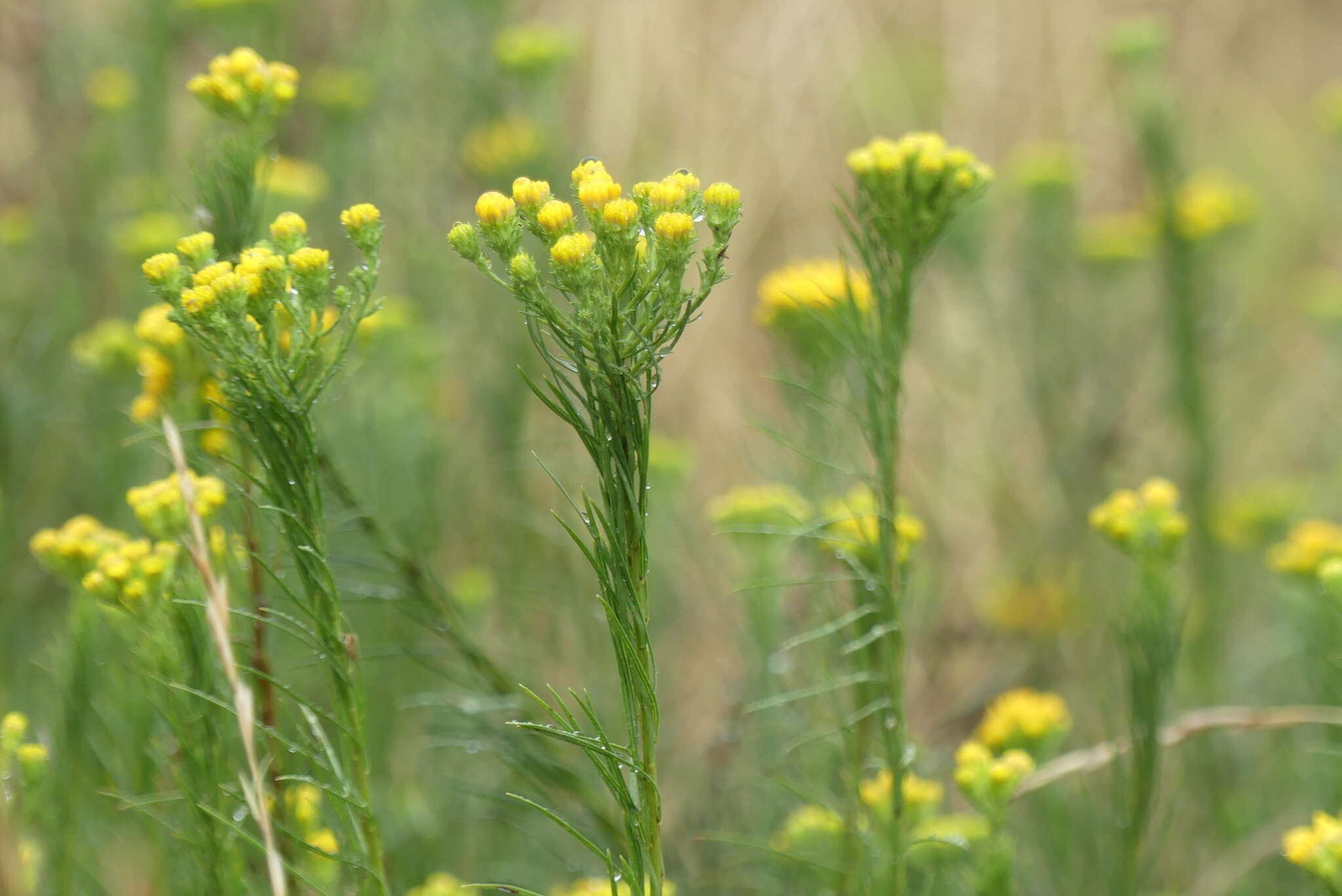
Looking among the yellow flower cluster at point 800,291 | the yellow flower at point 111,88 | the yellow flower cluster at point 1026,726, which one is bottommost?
the yellow flower cluster at point 1026,726

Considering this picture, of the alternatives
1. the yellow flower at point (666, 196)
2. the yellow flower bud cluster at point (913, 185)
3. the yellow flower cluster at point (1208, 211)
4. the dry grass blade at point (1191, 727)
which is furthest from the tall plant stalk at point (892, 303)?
the yellow flower cluster at point (1208, 211)

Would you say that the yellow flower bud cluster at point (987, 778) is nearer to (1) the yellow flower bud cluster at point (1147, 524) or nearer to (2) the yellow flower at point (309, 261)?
(1) the yellow flower bud cluster at point (1147, 524)

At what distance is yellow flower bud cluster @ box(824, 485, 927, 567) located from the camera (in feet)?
3.21

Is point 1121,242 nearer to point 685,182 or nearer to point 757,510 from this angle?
point 757,510

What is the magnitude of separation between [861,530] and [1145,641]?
12.8 inches

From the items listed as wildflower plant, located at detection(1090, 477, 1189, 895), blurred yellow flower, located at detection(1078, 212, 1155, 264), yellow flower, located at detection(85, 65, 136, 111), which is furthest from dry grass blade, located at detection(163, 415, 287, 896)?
blurred yellow flower, located at detection(1078, 212, 1155, 264)

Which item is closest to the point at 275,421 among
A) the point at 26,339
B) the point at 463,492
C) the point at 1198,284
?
the point at 463,492

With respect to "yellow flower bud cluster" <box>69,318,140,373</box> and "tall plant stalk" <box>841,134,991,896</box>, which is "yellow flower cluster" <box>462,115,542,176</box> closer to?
"yellow flower bud cluster" <box>69,318,140,373</box>

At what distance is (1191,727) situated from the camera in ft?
3.78

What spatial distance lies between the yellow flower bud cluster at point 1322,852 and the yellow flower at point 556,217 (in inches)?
27.3

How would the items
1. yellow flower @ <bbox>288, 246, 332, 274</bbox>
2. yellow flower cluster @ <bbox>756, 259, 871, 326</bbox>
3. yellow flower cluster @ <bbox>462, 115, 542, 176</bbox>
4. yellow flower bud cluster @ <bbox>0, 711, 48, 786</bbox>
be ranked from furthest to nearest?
1. yellow flower cluster @ <bbox>462, 115, 542, 176</bbox>
2. yellow flower cluster @ <bbox>756, 259, 871, 326</bbox>
3. yellow flower bud cluster @ <bbox>0, 711, 48, 786</bbox>
4. yellow flower @ <bbox>288, 246, 332, 274</bbox>

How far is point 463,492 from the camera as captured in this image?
2383 mm

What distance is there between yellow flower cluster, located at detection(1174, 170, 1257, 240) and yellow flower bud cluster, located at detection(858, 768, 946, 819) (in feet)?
4.56

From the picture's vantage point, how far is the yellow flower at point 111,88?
2.36 meters
